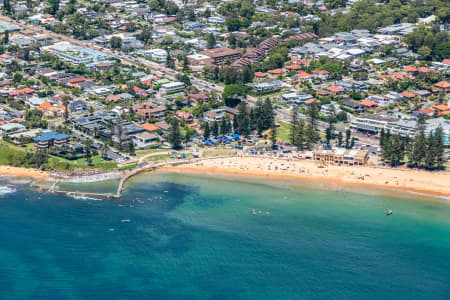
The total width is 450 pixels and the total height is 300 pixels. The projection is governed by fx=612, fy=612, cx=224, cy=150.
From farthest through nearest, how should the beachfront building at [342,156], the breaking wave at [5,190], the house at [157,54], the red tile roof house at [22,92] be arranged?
1. the house at [157,54]
2. the red tile roof house at [22,92]
3. the beachfront building at [342,156]
4. the breaking wave at [5,190]

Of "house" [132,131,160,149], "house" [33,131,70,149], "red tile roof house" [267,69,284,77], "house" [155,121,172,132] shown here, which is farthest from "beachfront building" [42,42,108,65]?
"house" [132,131,160,149]

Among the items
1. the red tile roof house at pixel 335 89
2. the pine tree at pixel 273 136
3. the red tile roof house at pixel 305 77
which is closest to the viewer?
the pine tree at pixel 273 136

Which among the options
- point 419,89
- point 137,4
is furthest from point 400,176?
point 137,4

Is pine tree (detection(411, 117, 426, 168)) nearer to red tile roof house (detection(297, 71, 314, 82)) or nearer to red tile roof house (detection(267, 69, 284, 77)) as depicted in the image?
red tile roof house (detection(297, 71, 314, 82))

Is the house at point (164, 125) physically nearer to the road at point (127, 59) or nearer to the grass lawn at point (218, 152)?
the grass lawn at point (218, 152)

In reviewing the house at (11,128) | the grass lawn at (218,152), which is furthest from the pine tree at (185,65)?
the house at (11,128)

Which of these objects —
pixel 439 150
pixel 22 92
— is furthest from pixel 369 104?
pixel 22 92
